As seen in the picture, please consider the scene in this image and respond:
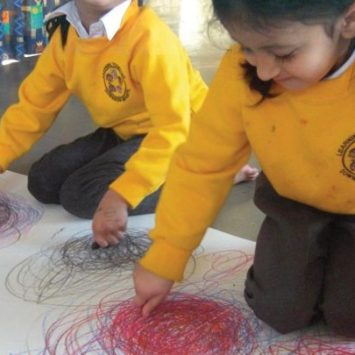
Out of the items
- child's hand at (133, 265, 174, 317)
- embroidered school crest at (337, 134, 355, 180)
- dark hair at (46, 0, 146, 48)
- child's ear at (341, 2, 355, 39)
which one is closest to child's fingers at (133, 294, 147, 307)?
child's hand at (133, 265, 174, 317)

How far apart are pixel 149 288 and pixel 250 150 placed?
0.21 m

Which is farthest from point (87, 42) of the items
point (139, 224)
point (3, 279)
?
point (3, 279)

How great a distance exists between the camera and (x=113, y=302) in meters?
0.90

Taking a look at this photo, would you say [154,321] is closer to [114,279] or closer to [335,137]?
[114,279]

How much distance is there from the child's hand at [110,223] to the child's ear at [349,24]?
452 millimetres

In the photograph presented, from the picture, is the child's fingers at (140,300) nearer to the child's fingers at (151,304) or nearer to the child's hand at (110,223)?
the child's fingers at (151,304)

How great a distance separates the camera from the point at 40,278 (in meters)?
0.96

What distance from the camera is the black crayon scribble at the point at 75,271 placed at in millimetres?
920

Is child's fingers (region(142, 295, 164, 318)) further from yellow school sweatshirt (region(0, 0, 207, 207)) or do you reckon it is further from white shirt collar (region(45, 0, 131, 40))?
white shirt collar (region(45, 0, 131, 40))

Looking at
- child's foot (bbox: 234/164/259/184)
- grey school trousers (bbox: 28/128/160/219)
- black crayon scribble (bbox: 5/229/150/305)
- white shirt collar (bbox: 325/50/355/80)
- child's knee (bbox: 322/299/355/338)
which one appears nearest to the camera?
white shirt collar (bbox: 325/50/355/80)

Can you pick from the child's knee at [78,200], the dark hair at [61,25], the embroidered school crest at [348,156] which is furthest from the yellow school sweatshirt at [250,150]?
the dark hair at [61,25]

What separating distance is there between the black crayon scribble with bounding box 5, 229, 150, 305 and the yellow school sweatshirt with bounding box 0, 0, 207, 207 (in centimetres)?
8

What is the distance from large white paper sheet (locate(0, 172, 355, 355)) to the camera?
0.81 meters

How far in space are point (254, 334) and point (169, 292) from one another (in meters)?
0.12
